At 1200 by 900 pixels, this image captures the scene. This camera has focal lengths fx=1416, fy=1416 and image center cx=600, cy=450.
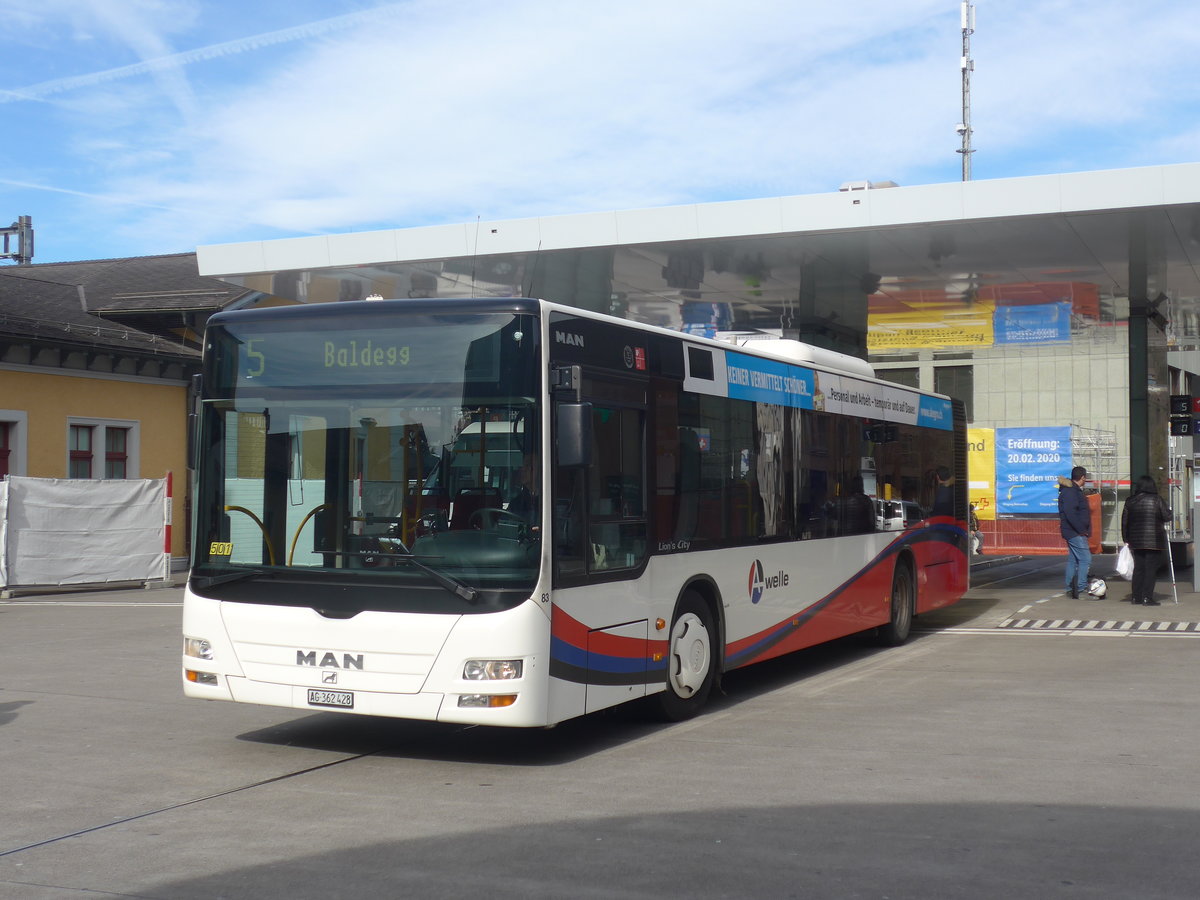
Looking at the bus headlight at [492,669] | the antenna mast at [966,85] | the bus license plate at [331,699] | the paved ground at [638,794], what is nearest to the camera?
the paved ground at [638,794]

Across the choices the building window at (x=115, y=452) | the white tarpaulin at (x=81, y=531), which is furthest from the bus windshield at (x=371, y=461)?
the building window at (x=115, y=452)

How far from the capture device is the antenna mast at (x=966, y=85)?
157 ft

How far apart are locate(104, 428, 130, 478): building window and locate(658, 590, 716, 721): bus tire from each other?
21.0 m

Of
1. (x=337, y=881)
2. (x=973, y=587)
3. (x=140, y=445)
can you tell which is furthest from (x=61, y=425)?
(x=337, y=881)

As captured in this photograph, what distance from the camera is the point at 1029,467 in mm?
46906

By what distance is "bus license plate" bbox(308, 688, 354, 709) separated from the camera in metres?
8.03

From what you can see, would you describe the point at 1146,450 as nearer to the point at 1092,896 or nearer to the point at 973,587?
the point at 973,587

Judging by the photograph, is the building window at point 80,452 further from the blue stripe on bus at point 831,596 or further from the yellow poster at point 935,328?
the blue stripe on bus at point 831,596

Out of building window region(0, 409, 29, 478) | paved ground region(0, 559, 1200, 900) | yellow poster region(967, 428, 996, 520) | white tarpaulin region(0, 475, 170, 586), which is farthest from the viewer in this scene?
yellow poster region(967, 428, 996, 520)

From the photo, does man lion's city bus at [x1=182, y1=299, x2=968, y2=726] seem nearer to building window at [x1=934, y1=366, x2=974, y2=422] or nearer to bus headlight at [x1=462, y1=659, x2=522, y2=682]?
bus headlight at [x1=462, y1=659, x2=522, y2=682]

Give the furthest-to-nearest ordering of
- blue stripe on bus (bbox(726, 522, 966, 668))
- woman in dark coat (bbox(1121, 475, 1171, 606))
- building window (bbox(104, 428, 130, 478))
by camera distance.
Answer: building window (bbox(104, 428, 130, 478))
woman in dark coat (bbox(1121, 475, 1171, 606))
blue stripe on bus (bbox(726, 522, 966, 668))

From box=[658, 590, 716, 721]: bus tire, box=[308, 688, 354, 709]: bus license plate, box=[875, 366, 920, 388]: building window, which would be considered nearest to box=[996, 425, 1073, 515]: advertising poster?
box=[875, 366, 920, 388]: building window

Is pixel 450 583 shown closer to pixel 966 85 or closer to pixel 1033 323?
pixel 1033 323

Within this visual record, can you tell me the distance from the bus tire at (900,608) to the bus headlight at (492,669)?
7.51 m
